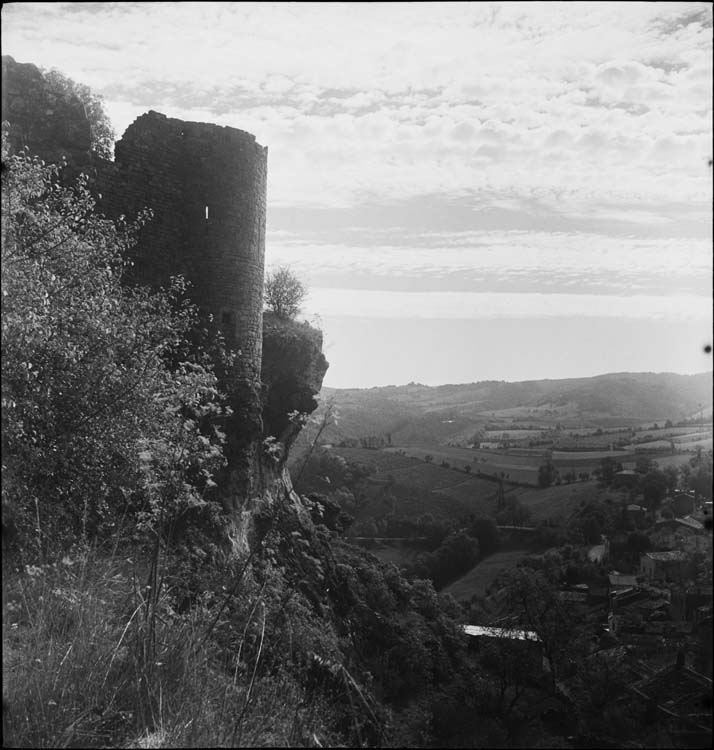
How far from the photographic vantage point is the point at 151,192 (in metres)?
12.0

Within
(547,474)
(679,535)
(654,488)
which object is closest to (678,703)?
(679,535)

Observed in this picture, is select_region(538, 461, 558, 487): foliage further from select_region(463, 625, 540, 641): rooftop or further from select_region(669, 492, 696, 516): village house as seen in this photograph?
select_region(669, 492, 696, 516): village house

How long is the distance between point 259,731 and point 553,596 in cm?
1239

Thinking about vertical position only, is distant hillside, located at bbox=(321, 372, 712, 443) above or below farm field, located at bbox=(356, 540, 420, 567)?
above

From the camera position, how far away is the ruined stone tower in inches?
470

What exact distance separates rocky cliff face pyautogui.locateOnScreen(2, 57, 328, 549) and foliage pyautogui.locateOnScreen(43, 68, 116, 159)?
91 millimetres

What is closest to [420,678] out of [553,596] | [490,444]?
[553,596]

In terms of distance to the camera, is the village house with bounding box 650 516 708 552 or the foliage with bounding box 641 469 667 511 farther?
the foliage with bounding box 641 469 667 511

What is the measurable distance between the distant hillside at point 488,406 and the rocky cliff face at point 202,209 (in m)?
14.6

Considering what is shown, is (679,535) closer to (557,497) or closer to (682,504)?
(682,504)

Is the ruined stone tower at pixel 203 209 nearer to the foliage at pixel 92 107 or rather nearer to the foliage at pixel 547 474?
the foliage at pixel 92 107

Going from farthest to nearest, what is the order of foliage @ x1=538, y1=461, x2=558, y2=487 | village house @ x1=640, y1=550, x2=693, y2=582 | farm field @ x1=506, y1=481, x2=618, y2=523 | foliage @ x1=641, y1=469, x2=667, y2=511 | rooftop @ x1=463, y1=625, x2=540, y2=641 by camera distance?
foliage @ x1=538, y1=461, x2=558, y2=487, farm field @ x1=506, y1=481, x2=618, y2=523, rooftop @ x1=463, y1=625, x2=540, y2=641, foliage @ x1=641, y1=469, x2=667, y2=511, village house @ x1=640, y1=550, x2=693, y2=582

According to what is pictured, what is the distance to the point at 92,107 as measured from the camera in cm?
1134

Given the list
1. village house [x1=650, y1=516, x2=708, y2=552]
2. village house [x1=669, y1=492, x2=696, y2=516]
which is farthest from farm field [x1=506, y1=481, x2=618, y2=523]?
village house [x1=669, y1=492, x2=696, y2=516]
